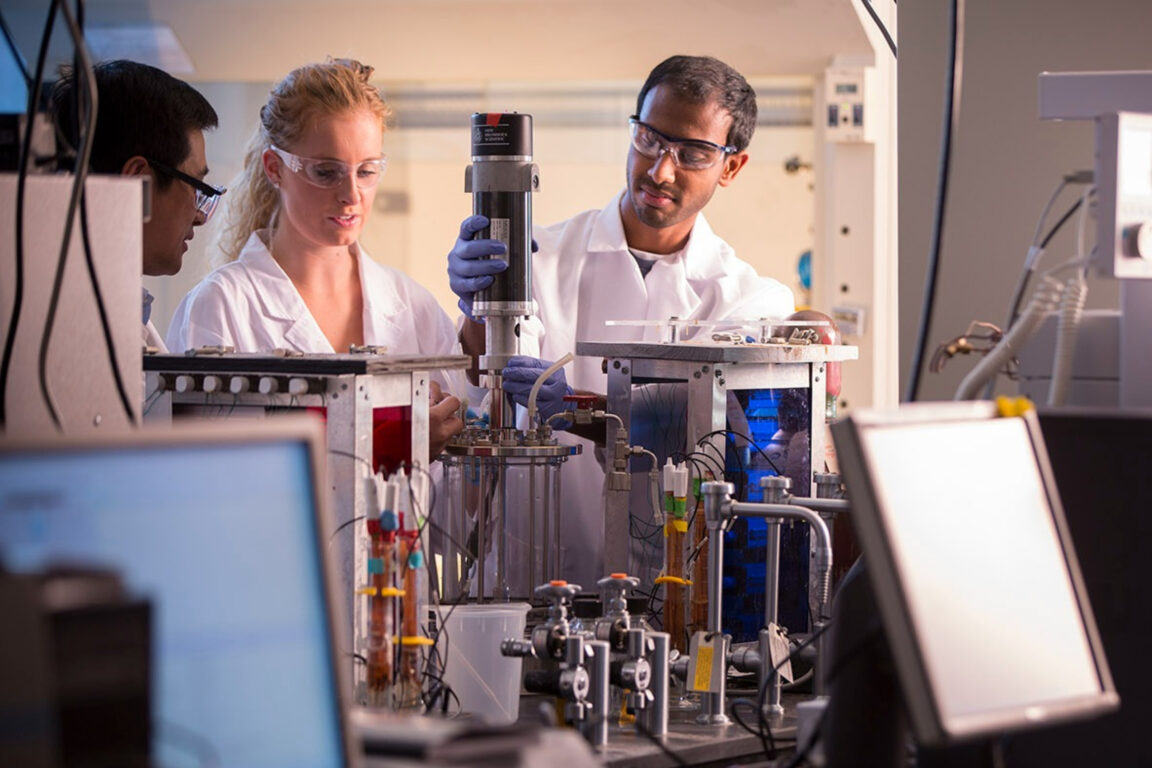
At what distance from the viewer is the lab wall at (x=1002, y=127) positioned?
338 centimetres

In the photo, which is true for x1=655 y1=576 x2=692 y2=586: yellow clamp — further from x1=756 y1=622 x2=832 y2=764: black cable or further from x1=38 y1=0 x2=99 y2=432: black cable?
x1=38 y1=0 x2=99 y2=432: black cable

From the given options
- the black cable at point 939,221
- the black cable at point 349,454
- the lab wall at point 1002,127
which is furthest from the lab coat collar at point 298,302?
the black cable at point 939,221

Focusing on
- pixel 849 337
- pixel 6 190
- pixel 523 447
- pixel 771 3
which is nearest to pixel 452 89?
pixel 771 3

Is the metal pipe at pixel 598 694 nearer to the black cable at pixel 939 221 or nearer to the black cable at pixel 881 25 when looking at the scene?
the black cable at pixel 939 221

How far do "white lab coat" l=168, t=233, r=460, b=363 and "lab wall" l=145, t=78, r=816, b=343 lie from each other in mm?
1853

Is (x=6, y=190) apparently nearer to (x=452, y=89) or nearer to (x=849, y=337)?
(x=849, y=337)

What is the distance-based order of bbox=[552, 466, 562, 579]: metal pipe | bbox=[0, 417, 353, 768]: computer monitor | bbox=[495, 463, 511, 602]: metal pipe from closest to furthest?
bbox=[0, 417, 353, 768]: computer monitor
bbox=[495, 463, 511, 602]: metal pipe
bbox=[552, 466, 562, 579]: metal pipe

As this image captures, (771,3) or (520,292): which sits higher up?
(771,3)

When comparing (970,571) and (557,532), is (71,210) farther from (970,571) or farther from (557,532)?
(557,532)

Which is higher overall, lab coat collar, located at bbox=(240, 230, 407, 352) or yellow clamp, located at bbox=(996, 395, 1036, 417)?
lab coat collar, located at bbox=(240, 230, 407, 352)

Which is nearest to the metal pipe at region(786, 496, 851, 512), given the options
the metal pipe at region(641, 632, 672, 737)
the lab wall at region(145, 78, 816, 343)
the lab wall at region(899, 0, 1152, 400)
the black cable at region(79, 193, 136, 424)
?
the metal pipe at region(641, 632, 672, 737)

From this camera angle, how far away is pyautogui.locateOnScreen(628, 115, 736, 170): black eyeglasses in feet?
8.78

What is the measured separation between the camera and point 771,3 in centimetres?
377

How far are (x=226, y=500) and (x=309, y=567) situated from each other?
3.0 inches
